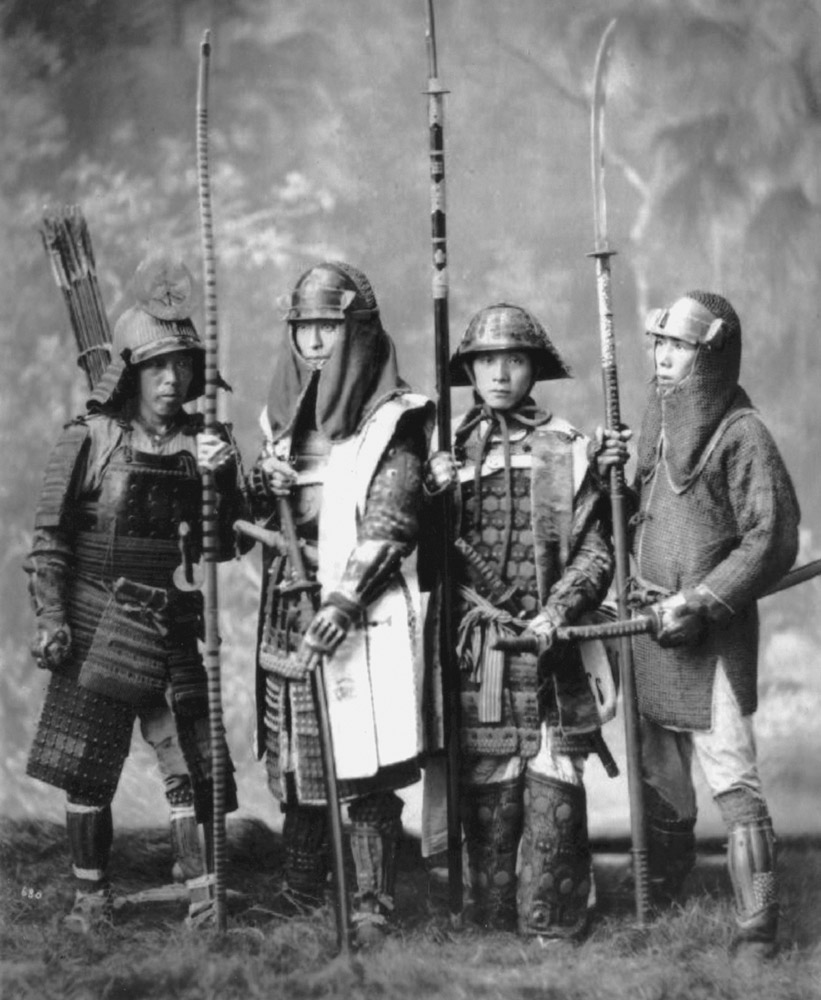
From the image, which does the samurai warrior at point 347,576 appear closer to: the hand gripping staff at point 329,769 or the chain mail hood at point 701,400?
the hand gripping staff at point 329,769

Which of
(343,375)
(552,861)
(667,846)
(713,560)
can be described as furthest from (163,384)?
(667,846)

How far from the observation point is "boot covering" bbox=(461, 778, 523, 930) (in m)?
5.52

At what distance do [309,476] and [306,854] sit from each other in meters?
1.18

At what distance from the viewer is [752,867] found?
5.32 m

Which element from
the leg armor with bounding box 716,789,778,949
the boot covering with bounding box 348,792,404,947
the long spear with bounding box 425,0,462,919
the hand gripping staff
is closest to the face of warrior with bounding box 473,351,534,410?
the long spear with bounding box 425,0,462,919

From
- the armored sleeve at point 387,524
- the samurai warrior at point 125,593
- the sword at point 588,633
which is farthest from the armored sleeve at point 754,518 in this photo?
the samurai warrior at point 125,593

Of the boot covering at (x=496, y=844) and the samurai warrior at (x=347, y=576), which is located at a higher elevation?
the samurai warrior at (x=347, y=576)

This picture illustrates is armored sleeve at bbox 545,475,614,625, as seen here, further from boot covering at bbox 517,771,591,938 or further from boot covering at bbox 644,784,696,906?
boot covering at bbox 644,784,696,906

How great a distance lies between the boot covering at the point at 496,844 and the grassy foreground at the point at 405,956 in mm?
87

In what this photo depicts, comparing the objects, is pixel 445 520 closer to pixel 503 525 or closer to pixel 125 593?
pixel 503 525

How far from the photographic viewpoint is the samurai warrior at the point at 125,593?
5.55 m

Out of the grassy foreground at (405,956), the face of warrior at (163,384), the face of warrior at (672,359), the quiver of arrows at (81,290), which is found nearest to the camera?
the grassy foreground at (405,956)

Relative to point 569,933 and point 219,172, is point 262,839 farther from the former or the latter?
point 219,172

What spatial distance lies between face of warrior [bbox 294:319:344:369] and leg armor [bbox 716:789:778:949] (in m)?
1.81
